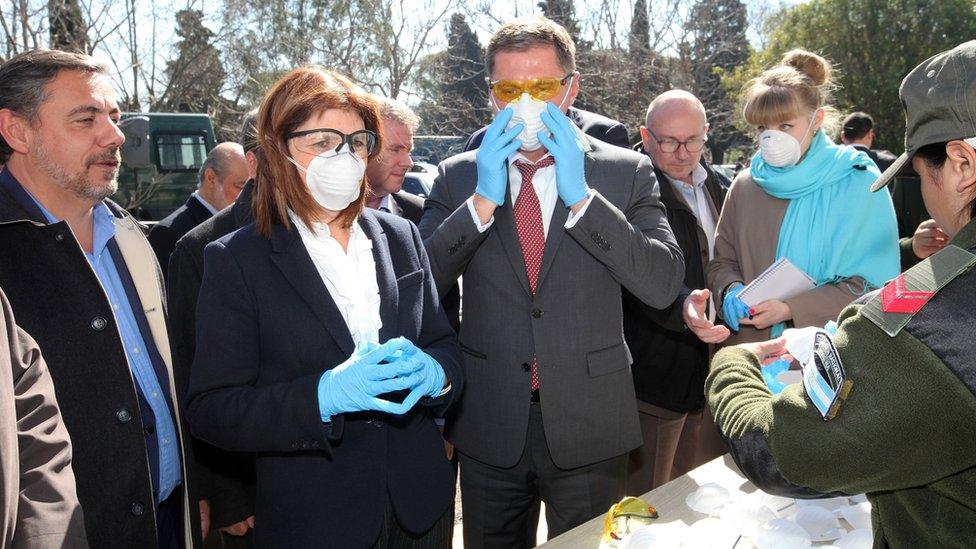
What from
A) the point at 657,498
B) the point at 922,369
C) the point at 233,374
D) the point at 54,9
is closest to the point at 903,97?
the point at 922,369

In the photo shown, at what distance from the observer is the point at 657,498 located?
1959mm

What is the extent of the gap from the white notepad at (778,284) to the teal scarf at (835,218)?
154 mm

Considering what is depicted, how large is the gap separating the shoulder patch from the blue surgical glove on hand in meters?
1.02

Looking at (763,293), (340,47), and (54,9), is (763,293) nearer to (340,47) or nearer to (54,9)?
(54,9)

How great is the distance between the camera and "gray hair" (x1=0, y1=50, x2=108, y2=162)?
6.96ft

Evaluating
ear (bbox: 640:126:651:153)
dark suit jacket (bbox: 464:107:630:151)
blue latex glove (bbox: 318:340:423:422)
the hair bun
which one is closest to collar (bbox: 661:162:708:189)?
ear (bbox: 640:126:651:153)

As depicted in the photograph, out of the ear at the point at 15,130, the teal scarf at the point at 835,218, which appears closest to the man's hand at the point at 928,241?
the teal scarf at the point at 835,218

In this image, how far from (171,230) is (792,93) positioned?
10.2 ft

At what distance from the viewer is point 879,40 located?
17.4 metres

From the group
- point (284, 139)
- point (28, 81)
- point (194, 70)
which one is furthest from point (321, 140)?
point (194, 70)

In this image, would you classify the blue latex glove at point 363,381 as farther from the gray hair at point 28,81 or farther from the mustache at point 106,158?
the gray hair at point 28,81

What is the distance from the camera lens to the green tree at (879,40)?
1683 cm

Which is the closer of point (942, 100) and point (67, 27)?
point (942, 100)

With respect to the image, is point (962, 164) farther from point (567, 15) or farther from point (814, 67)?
point (567, 15)
